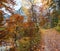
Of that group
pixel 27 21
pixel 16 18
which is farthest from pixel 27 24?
pixel 16 18

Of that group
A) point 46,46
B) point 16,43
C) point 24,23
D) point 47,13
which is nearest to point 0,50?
point 16,43

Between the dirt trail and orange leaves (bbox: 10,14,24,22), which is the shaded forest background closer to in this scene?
orange leaves (bbox: 10,14,24,22)

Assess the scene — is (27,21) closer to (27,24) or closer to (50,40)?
(27,24)

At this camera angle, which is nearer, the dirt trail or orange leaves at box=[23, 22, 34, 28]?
orange leaves at box=[23, 22, 34, 28]

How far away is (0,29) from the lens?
161 inches

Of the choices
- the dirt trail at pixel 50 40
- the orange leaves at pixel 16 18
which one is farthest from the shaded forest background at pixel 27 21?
the dirt trail at pixel 50 40

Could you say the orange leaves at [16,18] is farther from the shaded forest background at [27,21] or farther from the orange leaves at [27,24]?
the orange leaves at [27,24]

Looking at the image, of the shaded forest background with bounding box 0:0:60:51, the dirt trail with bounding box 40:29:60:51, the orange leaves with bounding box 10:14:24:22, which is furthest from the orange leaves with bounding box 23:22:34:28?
the dirt trail with bounding box 40:29:60:51

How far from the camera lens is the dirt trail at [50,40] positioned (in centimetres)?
514

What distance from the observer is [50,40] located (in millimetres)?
5410

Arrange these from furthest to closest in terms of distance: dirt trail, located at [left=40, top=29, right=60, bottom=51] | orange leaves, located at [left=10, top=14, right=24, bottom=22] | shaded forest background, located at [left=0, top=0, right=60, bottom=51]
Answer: dirt trail, located at [left=40, top=29, right=60, bottom=51], orange leaves, located at [left=10, top=14, right=24, bottom=22], shaded forest background, located at [left=0, top=0, right=60, bottom=51]

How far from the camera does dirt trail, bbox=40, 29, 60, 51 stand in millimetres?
5145

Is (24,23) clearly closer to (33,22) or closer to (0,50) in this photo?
(33,22)

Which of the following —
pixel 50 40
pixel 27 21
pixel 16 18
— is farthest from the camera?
pixel 50 40
